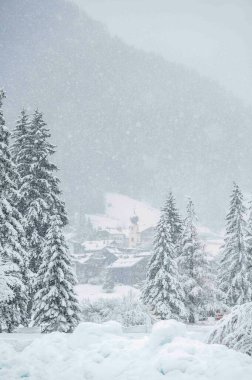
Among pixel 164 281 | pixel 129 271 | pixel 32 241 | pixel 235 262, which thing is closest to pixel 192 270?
pixel 235 262

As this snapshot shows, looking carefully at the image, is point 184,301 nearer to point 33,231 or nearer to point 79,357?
point 33,231

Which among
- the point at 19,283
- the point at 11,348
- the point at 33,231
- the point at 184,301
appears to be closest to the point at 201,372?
the point at 11,348

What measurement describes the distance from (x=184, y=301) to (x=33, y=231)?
46.9 feet

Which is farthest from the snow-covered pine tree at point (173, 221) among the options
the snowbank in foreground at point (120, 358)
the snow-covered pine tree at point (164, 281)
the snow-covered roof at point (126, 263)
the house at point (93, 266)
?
the house at point (93, 266)

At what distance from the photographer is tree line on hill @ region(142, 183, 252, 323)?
3250cm

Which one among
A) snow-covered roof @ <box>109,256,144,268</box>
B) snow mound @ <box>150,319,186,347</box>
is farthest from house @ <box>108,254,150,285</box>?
snow mound @ <box>150,319,186,347</box>

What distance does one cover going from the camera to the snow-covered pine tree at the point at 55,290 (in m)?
22.1

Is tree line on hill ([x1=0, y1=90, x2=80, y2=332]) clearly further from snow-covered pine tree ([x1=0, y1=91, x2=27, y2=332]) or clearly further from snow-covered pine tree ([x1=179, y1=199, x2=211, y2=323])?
snow-covered pine tree ([x1=179, y1=199, x2=211, y2=323])

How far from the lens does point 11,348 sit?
33.1 feet

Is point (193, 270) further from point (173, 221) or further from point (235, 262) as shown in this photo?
point (173, 221)

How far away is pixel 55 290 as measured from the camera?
22234 millimetres

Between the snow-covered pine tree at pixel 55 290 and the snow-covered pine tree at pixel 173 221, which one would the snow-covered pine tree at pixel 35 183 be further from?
the snow-covered pine tree at pixel 173 221

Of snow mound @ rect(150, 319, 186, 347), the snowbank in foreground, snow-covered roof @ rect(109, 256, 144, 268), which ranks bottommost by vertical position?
the snowbank in foreground

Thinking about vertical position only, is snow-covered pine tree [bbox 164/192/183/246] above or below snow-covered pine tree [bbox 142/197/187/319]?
above
